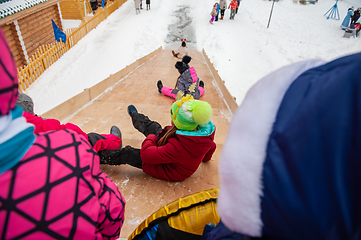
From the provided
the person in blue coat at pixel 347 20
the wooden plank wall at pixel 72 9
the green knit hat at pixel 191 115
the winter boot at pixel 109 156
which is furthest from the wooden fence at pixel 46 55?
the person in blue coat at pixel 347 20

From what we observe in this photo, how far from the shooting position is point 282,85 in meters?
0.54

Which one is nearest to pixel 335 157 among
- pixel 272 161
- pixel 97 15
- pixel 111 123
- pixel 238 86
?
pixel 272 161

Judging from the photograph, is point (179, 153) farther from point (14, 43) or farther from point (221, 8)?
point (221, 8)

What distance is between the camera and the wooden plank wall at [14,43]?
7496 millimetres

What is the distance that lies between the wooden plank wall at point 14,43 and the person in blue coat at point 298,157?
997 cm

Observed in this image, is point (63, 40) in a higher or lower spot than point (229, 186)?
lower

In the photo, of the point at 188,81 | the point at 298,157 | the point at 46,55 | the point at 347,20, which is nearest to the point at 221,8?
the point at 347,20

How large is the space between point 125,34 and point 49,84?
5877mm

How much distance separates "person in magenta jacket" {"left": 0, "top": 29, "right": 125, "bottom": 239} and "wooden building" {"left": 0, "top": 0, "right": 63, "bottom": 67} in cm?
858

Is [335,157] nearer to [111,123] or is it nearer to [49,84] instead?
[111,123]

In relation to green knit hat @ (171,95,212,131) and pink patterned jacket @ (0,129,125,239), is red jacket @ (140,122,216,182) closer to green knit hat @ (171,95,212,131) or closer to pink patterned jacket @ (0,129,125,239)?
green knit hat @ (171,95,212,131)

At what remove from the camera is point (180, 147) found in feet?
5.95

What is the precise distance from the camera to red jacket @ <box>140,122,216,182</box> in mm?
1793

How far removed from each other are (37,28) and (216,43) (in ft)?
28.7
